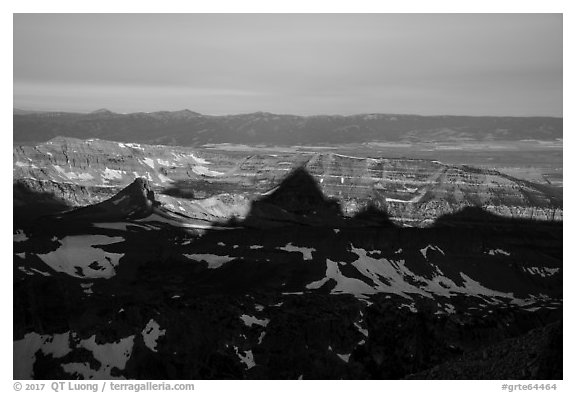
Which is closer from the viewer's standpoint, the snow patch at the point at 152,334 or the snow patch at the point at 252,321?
the snow patch at the point at 152,334

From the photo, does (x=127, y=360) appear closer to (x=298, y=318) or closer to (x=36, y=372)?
(x=36, y=372)

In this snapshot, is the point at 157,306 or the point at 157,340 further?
the point at 157,306

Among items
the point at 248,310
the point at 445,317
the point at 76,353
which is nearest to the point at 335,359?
the point at 248,310

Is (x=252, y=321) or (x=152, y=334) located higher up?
(x=252, y=321)

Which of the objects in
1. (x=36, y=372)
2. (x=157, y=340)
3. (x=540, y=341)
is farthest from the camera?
(x=157, y=340)

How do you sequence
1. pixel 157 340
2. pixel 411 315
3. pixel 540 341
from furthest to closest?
1. pixel 411 315
2. pixel 157 340
3. pixel 540 341

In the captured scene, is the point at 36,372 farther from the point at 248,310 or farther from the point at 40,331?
the point at 248,310

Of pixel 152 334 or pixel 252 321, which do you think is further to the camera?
pixel 252 321

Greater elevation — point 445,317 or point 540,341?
point 540,341

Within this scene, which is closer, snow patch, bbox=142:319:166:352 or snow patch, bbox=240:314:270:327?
snow patch, bbox=142:319:166:352

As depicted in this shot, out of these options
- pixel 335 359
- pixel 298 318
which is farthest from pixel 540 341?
pixel 298 318
